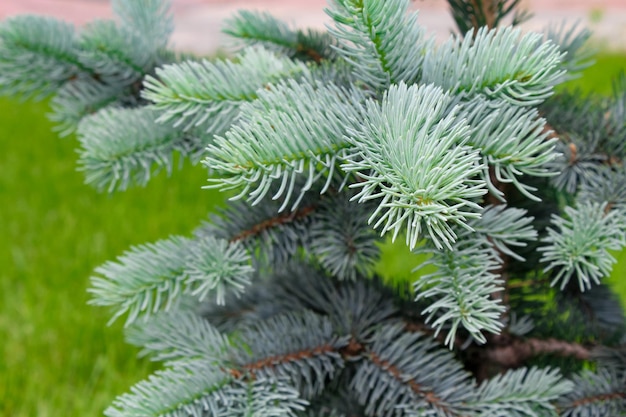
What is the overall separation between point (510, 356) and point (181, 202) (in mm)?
1662

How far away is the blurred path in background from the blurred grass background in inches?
81.1

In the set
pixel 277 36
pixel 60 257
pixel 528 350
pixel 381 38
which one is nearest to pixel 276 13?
pixel 60 257

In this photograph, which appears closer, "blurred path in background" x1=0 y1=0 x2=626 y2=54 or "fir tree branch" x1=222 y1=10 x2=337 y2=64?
"fir tree branch" x1=222 y1=10 x2=337 y2=64

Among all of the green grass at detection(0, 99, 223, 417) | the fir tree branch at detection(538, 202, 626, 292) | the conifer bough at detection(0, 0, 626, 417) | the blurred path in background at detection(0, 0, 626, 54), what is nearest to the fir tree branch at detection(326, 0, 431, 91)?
the conifer bough at detection(0, 0, 626, 417)

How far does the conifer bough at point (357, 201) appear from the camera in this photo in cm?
50

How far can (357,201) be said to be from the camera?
2.24 feet

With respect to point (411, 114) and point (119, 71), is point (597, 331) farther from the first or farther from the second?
point (119, 71)

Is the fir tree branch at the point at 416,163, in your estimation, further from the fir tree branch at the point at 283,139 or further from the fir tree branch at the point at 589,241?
the fir tree branch at the point at 589,241

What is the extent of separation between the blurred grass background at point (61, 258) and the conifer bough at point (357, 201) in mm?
271

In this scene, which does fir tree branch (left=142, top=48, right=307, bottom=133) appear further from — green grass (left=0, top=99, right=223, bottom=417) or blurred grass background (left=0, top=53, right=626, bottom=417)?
blurred grass background (left=0, top=53, right=626, bottom=417)

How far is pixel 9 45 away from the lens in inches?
28.8

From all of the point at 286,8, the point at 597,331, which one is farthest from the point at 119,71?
the point at 286,8

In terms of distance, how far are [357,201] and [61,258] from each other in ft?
4.53

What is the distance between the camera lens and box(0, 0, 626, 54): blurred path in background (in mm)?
4852
